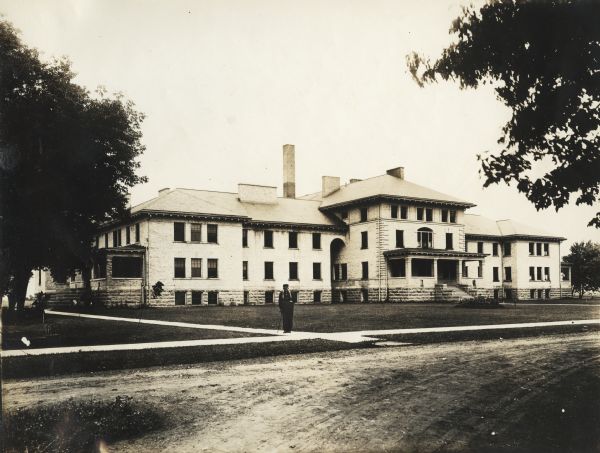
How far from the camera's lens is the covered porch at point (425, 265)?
4756 centimetres

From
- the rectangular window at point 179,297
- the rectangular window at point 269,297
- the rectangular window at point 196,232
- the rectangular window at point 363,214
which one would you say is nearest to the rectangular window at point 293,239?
the rectangular window at point 269,297

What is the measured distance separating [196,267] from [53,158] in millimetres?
23690

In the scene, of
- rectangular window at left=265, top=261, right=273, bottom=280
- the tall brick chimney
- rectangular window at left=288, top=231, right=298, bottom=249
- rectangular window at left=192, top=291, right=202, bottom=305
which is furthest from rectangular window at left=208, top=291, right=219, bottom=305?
the tall brick chimney

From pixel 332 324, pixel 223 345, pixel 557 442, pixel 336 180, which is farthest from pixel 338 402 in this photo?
pixel 336 180

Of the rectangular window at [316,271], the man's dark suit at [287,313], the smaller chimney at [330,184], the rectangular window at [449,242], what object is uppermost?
the smaller chimney at [330,184]

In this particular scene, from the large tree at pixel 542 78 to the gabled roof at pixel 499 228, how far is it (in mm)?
53391

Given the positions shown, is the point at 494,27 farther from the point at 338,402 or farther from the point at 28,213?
the point at 28,213

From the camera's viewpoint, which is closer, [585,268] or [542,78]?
[542,78]

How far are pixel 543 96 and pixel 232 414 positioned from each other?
6.02m

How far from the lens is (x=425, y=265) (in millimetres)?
51156

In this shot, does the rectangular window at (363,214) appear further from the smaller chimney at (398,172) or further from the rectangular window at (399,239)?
the smaller chimney at (398,172)

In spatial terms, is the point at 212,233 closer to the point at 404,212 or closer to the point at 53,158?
the point at 404,212

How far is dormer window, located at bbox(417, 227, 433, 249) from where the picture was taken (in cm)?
5144

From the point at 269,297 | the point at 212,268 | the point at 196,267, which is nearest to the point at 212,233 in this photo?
the point at 212,268
